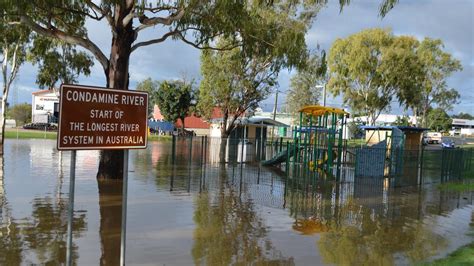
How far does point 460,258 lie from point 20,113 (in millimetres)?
96644

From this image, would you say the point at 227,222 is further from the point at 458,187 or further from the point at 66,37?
the point at 458,187

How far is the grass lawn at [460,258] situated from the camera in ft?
23.1

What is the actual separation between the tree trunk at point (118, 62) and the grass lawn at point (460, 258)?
984 centimetres

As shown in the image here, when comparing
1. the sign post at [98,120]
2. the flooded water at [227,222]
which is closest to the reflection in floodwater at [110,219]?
the flooded water at [227,222]

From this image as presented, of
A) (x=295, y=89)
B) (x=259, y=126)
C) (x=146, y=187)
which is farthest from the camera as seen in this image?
(x=295, y=89)

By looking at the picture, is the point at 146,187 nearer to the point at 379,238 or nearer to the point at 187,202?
the point at 187,202

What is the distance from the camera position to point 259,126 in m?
38.8

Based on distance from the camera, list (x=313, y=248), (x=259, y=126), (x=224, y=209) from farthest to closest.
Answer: (x=259, y=126), (x=224, y=209), (x=313, y=248)

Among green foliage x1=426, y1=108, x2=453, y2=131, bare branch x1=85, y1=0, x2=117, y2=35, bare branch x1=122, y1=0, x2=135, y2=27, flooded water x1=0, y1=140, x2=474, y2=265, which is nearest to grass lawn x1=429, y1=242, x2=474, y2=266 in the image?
flooded water x1=0, y1=140, x2=474, y2=265

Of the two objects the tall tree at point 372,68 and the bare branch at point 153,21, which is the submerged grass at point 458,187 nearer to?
the bare branch at point 153,21

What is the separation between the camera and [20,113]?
92.8 metres

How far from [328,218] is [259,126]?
28504 mm

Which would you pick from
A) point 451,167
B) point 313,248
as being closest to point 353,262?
point 313,248

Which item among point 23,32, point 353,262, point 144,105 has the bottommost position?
point 353,262
